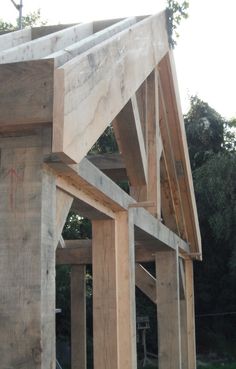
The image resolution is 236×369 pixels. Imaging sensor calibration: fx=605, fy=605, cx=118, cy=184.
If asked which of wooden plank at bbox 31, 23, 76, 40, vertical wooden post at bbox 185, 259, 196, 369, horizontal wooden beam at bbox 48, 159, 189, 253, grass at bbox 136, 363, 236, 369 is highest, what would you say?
wooden plank at bbox 31, 23, 76, 40

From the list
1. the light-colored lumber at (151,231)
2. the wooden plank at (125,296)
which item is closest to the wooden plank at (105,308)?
the wooden plank at (125,296)

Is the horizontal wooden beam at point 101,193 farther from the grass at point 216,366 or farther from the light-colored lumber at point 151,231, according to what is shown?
the grass at point 216,366

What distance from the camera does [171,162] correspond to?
7.78m

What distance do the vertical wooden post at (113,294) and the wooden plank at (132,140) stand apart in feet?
2.10

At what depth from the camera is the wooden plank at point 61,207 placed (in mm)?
3070

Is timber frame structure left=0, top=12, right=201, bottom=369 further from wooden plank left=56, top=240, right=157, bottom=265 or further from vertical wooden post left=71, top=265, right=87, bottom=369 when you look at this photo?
vertical wooden post left=71, top=265, right=87, bottom=369

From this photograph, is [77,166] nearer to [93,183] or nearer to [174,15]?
[93,183]

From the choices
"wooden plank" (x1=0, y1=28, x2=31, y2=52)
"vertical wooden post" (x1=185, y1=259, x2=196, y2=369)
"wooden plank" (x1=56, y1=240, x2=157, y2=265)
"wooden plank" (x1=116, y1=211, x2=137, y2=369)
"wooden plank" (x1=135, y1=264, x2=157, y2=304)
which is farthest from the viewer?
"vertical wooden post" (x1=185, y1=259, x2=196, y2=369)

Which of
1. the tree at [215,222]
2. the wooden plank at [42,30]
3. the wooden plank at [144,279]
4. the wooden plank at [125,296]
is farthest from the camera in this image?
the tree at [215,222]

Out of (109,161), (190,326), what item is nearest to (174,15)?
(109,161)

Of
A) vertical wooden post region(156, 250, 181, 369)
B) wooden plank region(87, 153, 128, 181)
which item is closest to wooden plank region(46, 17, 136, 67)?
wooden plank region(87, 153, 128, 181)

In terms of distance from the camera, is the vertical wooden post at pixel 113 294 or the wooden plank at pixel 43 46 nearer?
the wooden plank at pixel 43 46

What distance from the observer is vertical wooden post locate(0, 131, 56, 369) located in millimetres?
2592

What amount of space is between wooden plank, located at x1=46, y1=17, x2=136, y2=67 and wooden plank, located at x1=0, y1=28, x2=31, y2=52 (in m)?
0.55
